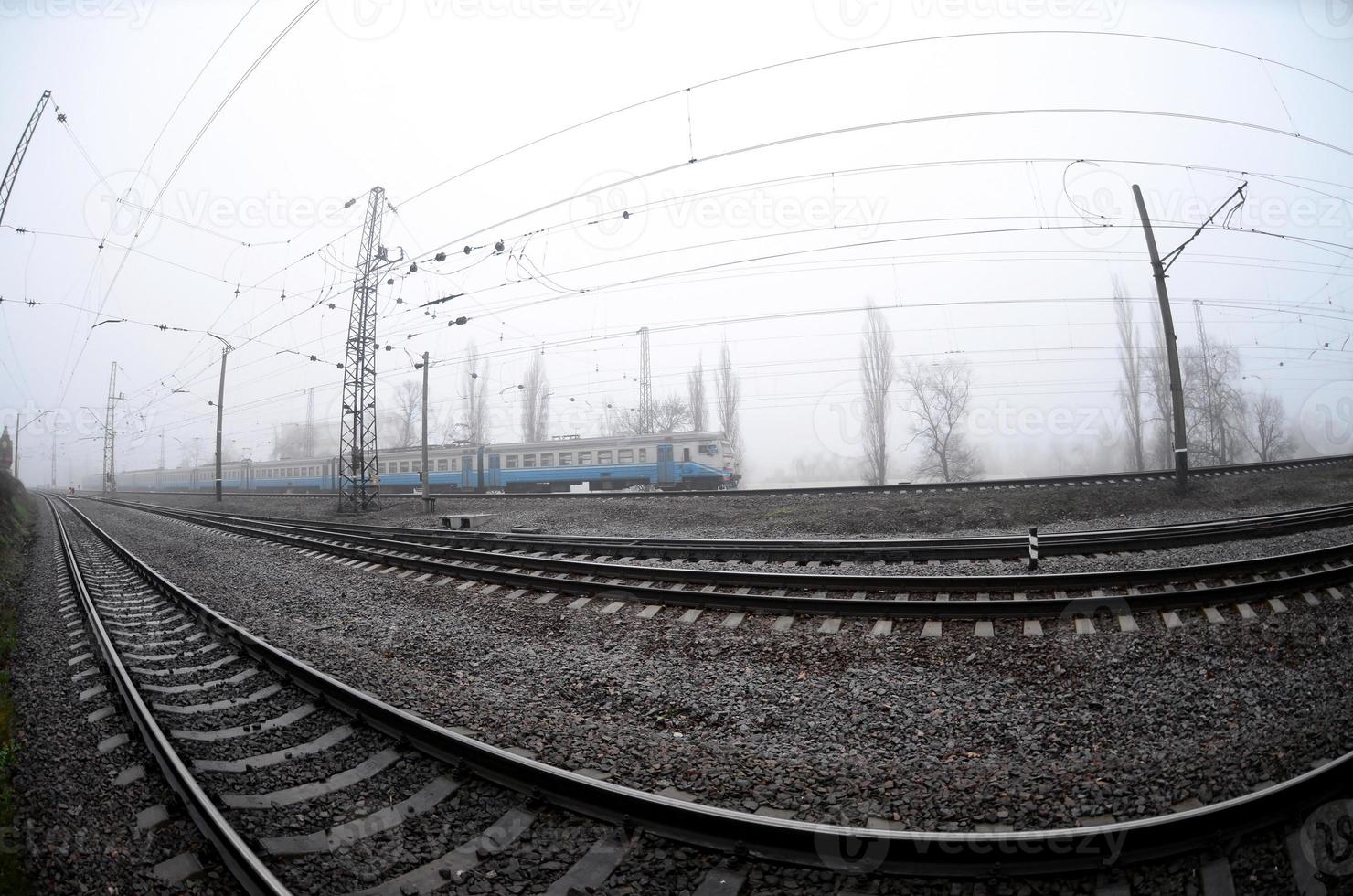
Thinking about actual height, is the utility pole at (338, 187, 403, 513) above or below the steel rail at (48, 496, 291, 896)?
above

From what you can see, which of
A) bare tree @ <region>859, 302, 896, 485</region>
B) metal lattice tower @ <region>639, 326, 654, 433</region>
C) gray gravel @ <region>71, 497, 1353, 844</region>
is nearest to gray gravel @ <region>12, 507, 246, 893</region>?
gray gravel @ <region>71, 497, 1353, 844</region>

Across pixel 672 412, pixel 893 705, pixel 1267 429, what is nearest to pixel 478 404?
pixel 672 412

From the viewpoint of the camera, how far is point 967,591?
5906mm

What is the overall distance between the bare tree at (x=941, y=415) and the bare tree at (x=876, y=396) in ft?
5.08

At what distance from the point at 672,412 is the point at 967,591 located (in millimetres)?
38655

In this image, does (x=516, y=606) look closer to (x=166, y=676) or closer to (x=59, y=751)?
(x=166, y=676)

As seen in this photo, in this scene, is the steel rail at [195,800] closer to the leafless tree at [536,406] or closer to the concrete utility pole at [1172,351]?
the concrete utility pole at [1172,351]

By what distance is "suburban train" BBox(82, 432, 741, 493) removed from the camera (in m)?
25.5

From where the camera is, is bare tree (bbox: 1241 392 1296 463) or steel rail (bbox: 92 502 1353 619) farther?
bare tree (bbox: 1241 392 1296 463)

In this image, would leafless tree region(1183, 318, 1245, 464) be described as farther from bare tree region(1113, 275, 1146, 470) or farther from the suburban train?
the suburban train

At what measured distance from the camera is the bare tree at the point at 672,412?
44.2m

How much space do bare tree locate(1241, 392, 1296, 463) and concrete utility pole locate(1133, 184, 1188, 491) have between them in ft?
75.2

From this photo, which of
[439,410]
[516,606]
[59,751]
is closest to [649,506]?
[516,606]


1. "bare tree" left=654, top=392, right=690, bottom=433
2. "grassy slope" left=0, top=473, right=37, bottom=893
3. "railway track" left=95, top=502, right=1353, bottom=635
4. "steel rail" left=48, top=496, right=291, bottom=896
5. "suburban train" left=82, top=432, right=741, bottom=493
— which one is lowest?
"grassy slope" left=0, top=473, right=37, bottom=893
